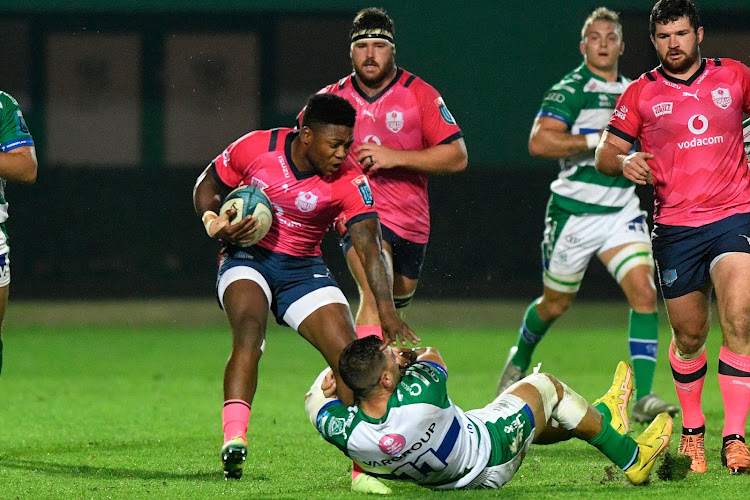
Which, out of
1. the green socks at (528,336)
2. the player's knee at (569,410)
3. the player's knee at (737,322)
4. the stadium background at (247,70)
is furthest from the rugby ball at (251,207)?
the stadium background at (247,70)

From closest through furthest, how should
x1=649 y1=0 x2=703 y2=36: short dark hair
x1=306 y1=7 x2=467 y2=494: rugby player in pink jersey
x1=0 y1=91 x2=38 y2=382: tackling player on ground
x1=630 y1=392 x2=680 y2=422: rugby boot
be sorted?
1. x1=649 y1=0 x2=703 y2=36: short dark hair
2. x1=0 y1=91 x2=38 y2=382: tackling player on ground
3. x1=306 y1=7 x2=467 y2=494: rugby player in pink jersey
4. x1=630 y1=392 x2=680 y2=422: rugby boot

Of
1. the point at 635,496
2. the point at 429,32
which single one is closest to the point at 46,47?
the point at 429,32

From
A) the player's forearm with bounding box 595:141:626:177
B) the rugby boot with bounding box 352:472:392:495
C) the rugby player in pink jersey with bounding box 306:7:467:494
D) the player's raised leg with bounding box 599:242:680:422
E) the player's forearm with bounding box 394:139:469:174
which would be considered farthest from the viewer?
the player's raised leg with bounding box 599:242:680:422

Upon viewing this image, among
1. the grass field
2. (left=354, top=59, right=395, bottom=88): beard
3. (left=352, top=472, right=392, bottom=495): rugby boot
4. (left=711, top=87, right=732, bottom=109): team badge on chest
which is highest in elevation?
(left=711, top=87, right=732, bottom=109): team badge on chest

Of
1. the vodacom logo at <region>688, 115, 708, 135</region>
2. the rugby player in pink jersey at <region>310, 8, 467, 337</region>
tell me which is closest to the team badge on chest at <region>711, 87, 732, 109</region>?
the vodacom logo at <region>688, 115, 708, 135</region>

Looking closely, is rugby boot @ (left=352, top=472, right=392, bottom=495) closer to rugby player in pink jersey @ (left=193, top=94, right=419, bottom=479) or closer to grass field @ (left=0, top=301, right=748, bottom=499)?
grass field @ (left=0, top=301, right=748, bottom=499)

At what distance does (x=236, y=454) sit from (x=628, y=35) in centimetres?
1163

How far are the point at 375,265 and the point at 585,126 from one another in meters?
3.11

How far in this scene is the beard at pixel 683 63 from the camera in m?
6.22

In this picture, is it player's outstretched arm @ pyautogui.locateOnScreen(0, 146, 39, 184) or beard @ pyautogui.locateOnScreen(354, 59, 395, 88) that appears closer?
player's outstretched arm @ pyautogui.locateOnScreen(0, 146, 39, 184)

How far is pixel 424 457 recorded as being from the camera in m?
5.15

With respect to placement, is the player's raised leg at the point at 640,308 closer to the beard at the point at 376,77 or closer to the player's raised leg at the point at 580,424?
the beard at the point at 376,77

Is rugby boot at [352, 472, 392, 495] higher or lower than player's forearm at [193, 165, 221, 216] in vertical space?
lower

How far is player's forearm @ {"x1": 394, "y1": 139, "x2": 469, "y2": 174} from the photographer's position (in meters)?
7.23
